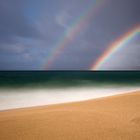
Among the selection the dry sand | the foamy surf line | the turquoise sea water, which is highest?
the turquoise sea water

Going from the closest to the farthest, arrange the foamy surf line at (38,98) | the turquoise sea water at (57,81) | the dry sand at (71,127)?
the dry sand at (71,127) → the foamy surf line at (38,98) → the turquoise sea water at (57,81)

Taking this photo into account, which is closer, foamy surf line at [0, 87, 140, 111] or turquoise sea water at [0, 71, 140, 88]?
foamy surf line at [0, 87, 140, 111]

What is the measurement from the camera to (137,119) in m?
4.81

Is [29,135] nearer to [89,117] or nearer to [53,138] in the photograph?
[53,138]

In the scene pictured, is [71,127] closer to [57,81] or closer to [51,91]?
[51,91]

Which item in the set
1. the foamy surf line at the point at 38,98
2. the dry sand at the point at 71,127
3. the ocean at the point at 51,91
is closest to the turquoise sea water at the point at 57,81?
the ocean at the point at 51,91

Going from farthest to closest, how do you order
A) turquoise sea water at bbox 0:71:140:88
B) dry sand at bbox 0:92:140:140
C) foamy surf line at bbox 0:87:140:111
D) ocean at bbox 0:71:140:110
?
1. turquoise sea water at bbox 0:71:140:88
2. ocean at bbox 0:71:140:110
3. foamy surf line at bbox 0:87:140:111
4. dry sand at bbox 0:92:140:140

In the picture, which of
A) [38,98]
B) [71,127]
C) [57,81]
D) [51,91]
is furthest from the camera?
[57,81]

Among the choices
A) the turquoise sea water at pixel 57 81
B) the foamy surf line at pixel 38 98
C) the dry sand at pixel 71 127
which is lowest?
the dry sand at pixel 71 127

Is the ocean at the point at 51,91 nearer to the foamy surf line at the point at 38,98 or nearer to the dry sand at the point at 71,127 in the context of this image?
the foamy surf line at the point at 38,98

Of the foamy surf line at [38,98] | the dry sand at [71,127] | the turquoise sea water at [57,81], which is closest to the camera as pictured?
the dry sand at [71,127]

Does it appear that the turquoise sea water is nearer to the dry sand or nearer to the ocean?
the ocean

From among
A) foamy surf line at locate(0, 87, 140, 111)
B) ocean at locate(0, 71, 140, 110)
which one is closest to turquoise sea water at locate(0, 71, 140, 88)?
ocean at locate(0, 71, 140, 110)

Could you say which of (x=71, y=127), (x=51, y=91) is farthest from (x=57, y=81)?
(x=71, y=127)
